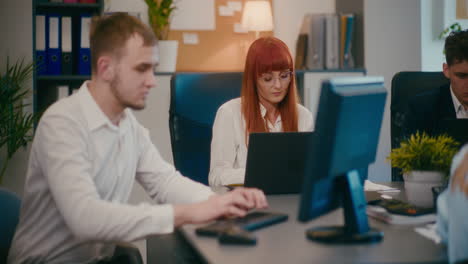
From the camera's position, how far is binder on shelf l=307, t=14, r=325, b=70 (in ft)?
13.0

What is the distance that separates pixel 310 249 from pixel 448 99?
133 centimetres

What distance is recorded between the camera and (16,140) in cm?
330

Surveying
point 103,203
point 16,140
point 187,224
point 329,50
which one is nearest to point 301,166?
point 187,224

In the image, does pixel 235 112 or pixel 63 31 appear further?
pixel 63 31

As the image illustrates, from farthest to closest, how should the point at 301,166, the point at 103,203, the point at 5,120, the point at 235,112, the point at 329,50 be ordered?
the point at 329,50
the point at 5,120
the point at 235,112
the point at 301,166
the point at 103,203

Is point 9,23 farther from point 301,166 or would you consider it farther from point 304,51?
point 301,166

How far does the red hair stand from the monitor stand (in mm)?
1068

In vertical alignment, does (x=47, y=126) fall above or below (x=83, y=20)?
below

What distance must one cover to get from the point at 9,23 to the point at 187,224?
2449mm

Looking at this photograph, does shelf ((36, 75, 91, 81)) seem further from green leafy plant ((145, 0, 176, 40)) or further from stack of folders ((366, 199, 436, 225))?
stack of folders ((366, 199, 436, 225))

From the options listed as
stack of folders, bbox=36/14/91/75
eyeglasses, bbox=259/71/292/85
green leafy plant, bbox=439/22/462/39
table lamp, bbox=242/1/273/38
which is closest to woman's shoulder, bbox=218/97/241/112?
eyeglasses, bbox=259/71/292/85

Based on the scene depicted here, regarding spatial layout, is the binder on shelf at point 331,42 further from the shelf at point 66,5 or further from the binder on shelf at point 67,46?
the binder on shelf at point 67,46

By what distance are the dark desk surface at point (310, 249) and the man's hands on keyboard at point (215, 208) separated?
0.03 metres

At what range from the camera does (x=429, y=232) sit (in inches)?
52.6
